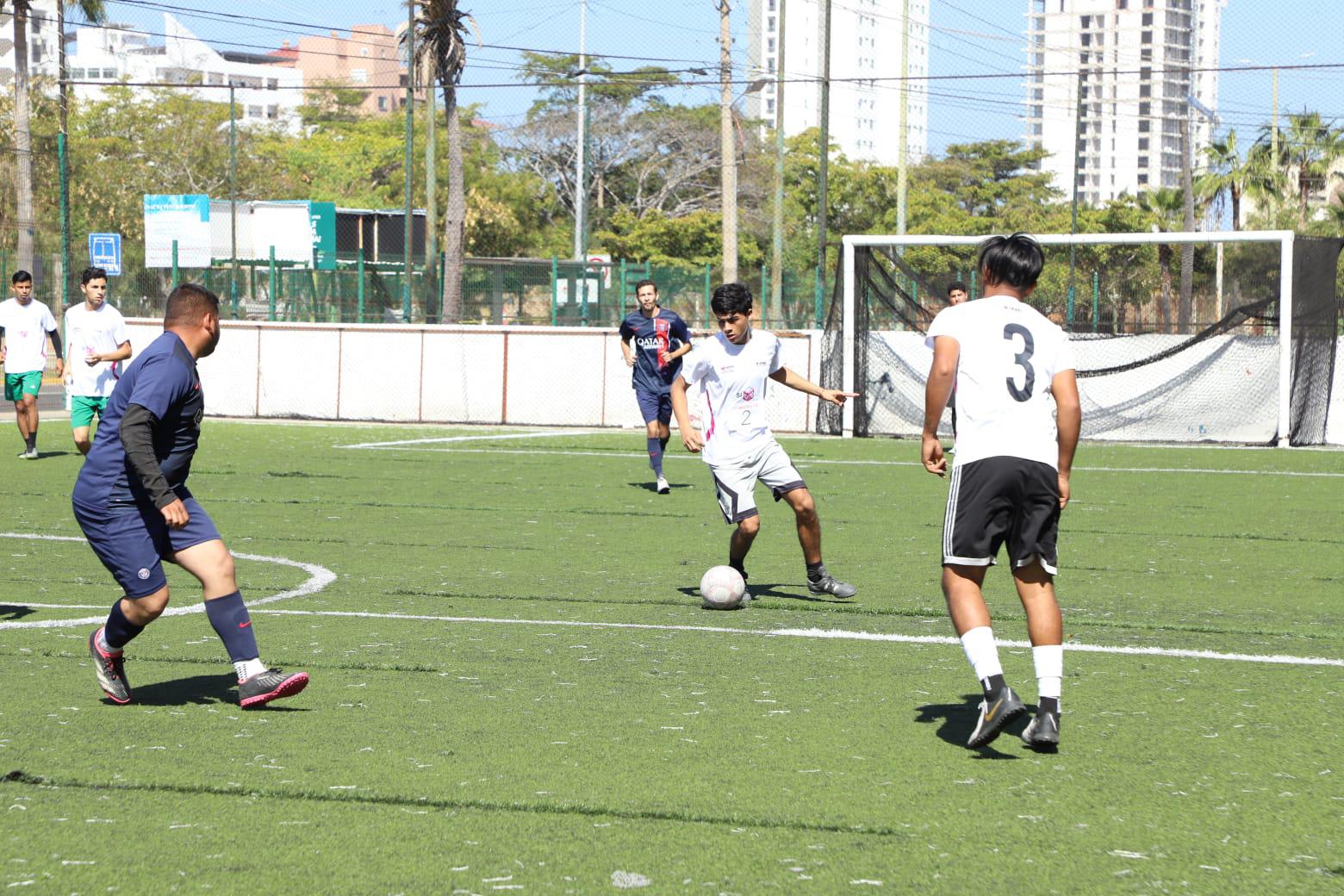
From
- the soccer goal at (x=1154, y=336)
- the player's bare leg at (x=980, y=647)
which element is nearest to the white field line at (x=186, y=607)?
the player's bare leg at (x=980, y=647)

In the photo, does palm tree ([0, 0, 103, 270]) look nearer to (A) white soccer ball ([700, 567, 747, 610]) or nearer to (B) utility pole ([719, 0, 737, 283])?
(B) utility pole ([719, 0, 737, 283])

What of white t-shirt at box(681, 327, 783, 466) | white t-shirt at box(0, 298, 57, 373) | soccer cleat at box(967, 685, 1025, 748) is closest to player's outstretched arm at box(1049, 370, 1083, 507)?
soccer cleat at box(967, 685, 1025, 748)

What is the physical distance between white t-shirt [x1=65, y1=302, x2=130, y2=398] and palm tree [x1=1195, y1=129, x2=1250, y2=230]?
57.9 meters

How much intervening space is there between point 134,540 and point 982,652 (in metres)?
3.07

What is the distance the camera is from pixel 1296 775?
510 cm

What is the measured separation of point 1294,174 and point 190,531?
222 feet

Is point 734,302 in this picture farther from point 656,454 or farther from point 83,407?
point 83,407

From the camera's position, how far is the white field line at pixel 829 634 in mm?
7188

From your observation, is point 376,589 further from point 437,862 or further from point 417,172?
point 417,172

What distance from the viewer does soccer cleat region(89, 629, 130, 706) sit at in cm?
598

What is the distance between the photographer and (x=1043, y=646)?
216 inches

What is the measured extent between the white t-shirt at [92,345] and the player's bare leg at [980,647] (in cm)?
1187

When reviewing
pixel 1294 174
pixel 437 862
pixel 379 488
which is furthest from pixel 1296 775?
pixel 1294 174

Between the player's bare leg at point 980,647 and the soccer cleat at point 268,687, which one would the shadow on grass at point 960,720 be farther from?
the soccer cleat at point 268,687
